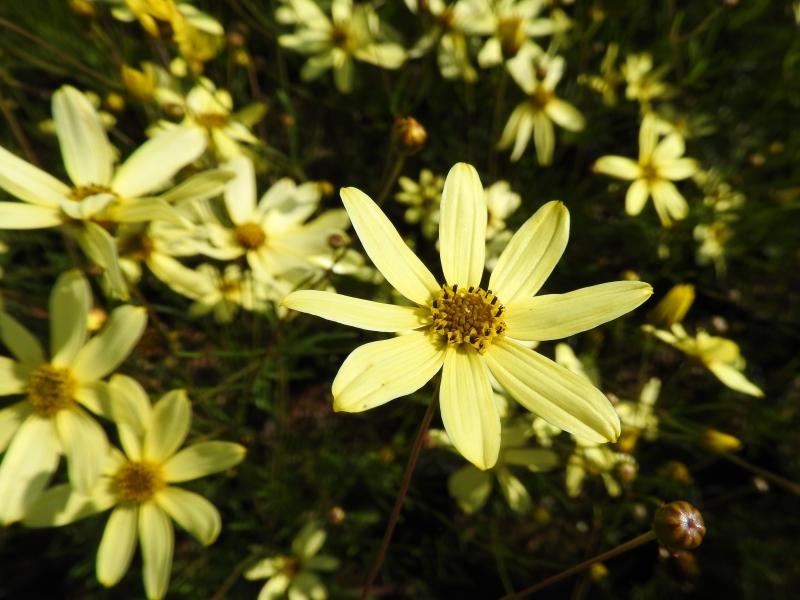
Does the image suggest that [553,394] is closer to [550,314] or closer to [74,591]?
[550,314]

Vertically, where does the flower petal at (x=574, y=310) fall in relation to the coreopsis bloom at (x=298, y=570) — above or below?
above

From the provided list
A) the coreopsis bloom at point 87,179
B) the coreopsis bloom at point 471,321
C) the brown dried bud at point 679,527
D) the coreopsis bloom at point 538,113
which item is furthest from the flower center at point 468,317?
the coreopsis bloom at point 538,113

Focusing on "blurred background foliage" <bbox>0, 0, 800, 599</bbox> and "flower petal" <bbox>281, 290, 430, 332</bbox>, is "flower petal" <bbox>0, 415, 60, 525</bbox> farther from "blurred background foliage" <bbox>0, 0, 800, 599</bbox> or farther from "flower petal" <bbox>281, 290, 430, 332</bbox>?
"flower petal" <bbox>281, 290, 430, 332</bbox>

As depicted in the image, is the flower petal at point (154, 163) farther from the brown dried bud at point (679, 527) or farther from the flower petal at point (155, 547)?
the brown dried bud at point (679, 527)

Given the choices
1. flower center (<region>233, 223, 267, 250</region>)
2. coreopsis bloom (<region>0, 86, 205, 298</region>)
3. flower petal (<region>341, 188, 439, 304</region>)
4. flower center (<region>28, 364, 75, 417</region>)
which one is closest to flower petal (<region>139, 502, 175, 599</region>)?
flower center (<region>28, 364, 75, 417</region>)

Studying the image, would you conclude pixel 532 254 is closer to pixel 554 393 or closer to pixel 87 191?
pixel 554 393
